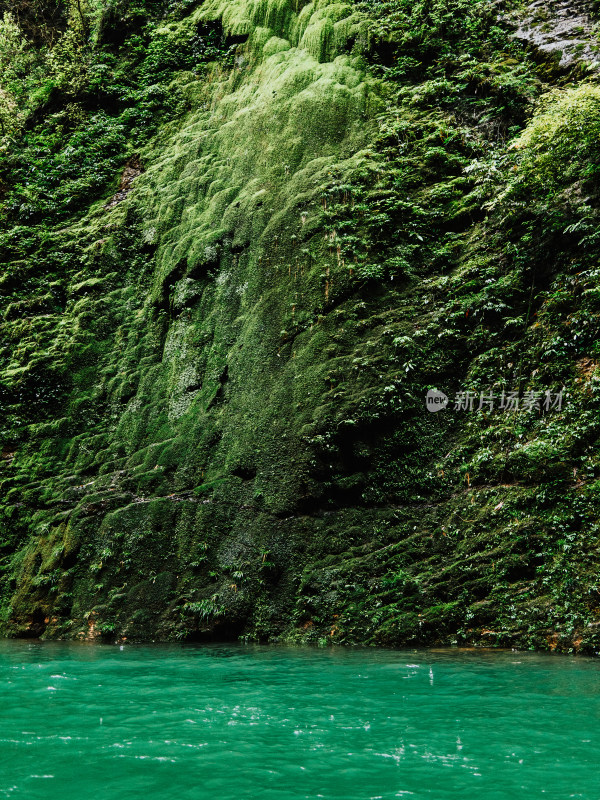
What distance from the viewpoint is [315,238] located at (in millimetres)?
10383

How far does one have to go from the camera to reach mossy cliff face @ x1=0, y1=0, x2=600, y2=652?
300 inches

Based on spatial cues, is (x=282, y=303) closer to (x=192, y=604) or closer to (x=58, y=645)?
(x=192, y=604)

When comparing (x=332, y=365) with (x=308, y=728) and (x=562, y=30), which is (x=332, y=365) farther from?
(x=562, y=30)

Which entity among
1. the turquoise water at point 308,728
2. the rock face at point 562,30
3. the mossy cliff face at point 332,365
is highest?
the rock face at point 562,30

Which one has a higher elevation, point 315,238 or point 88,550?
point 315,238

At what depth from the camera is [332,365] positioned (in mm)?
9320

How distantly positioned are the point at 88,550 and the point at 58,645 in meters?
1.54

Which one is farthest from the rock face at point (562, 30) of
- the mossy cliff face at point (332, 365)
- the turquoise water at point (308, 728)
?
the turquoise water at point (308, 728)

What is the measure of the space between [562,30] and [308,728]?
1284 cm

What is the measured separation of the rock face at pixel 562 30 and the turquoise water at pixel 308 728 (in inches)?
412

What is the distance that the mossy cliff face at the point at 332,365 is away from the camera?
25.0ft

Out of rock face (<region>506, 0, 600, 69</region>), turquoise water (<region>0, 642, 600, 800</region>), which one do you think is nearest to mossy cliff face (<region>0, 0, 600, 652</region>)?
rock face (<region>506, 0, 600, 69</region>)

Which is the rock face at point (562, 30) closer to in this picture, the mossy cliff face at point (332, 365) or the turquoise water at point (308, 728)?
the mossy cliff face at point (332, 365)

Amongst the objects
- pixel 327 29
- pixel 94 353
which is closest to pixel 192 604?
pixel 94 353
